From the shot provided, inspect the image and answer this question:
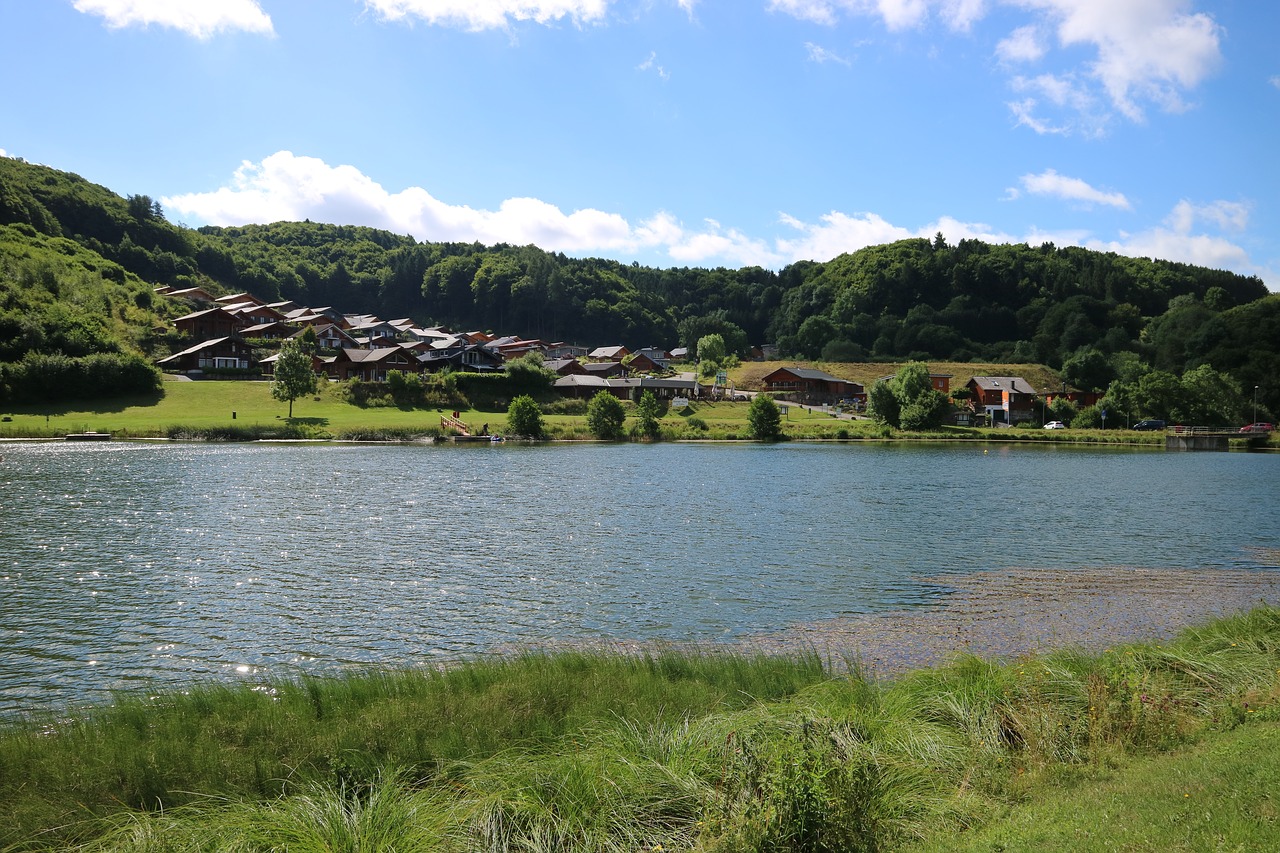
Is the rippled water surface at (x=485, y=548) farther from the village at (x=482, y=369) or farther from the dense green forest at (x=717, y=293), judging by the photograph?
the dense green forest at (x=717, y=293)

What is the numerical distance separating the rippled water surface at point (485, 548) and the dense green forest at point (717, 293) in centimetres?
5954

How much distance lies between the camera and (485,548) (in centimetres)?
2411

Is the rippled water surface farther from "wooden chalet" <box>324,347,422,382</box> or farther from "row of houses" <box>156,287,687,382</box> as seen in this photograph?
"row of houses" <box>156,287,687,382</box>

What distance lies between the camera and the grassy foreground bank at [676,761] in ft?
21.1

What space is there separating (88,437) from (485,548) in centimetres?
5041

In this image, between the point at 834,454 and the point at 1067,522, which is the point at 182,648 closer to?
the point at 1067,522

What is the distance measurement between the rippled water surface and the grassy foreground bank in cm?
411

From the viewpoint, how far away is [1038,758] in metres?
7.93

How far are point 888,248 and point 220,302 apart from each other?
134737 millimetres

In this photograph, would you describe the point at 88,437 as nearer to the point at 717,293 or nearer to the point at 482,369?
the point at 482,369

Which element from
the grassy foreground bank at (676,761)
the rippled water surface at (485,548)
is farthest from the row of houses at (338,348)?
the grassy foreground bank at (676,761)

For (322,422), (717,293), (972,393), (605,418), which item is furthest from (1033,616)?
(717,293)

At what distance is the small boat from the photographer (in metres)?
59.3

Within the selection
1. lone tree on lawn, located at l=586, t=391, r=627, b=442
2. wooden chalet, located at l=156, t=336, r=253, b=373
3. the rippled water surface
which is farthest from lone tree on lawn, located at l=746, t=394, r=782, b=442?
wooden chalet, located at l=156, t=336, r=253, b=373
